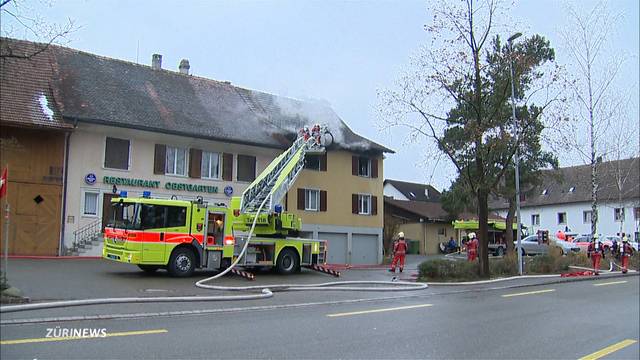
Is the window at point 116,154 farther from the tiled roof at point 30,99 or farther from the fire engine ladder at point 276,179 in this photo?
the fire engine ladder at point 276,179

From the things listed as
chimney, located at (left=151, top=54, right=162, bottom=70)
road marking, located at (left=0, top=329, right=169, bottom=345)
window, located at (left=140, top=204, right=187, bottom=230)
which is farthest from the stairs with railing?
road marking, located at (left=0, top=329, right=169, bottom=345)

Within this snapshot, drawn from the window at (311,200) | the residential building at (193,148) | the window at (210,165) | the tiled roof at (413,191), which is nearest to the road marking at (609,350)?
the residential building at (193,148)

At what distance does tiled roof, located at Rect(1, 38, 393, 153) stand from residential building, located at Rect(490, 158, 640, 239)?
778 inches

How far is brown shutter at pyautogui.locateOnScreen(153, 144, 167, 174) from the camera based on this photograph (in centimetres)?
2734

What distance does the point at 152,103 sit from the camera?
94.4 ft

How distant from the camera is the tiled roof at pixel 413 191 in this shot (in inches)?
2487

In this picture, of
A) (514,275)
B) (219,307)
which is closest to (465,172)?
(514,275)

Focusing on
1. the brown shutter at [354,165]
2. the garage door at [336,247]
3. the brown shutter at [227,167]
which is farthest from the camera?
the brown shutter at [354,165]

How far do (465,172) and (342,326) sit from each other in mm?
15594

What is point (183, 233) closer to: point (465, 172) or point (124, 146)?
point (124, 146)

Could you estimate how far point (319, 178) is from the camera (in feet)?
108

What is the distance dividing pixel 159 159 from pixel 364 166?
13173mm

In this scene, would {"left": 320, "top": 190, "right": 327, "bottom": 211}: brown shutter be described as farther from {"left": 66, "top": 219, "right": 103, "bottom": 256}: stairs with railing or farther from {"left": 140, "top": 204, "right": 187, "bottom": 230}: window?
{"left": 140, "top": 204, "right": 187, "bottom": 230}: window

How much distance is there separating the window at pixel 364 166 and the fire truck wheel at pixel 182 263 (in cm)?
1828
